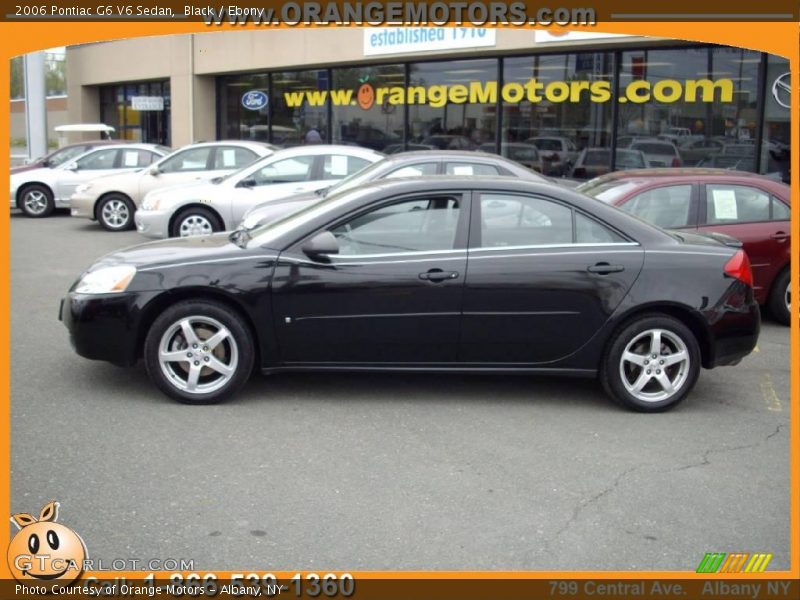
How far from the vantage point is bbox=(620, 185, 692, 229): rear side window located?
336 inches

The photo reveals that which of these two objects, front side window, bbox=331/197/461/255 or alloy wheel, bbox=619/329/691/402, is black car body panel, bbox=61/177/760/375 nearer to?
front side window, bbox=331/197/461/255

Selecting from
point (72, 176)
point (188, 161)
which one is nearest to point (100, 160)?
point (72, 176)

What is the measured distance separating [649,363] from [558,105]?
1225 centimetres

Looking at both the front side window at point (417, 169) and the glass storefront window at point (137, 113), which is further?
the glass storefront window at point (137, 113)

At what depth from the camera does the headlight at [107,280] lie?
5.85 metres

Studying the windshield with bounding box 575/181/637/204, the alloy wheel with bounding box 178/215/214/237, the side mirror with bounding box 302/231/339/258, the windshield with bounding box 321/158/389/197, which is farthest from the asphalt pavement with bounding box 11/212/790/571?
the alloy wheel with bounding box 178/215/214/237

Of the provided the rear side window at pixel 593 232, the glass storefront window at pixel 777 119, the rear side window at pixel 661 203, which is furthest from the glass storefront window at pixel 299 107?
the rear side window at pixel 593 232

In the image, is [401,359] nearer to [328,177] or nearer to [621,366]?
[621,366]

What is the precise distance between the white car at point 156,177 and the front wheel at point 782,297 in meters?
9.20

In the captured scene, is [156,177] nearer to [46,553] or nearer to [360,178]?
[360,178]

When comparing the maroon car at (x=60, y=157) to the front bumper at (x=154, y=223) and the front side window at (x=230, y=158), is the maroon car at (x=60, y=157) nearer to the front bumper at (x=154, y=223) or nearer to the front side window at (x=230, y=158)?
the front side window at (x=230, y=158)

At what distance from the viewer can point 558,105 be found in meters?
17.4

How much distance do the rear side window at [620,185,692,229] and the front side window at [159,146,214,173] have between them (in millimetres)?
9018

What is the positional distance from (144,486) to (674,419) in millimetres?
3377
